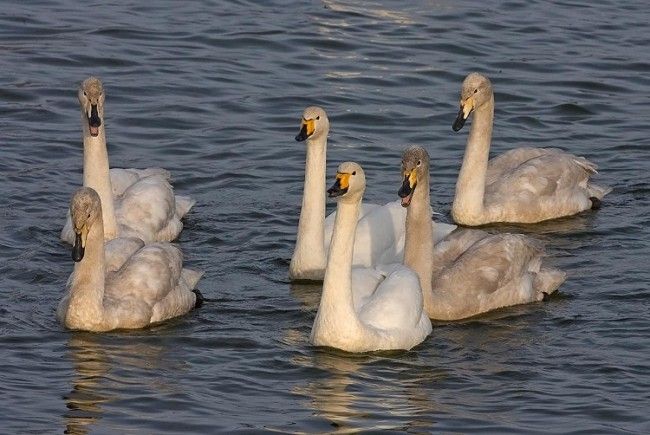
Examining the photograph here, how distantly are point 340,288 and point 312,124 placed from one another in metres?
2.46

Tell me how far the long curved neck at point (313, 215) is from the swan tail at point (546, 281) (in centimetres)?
187

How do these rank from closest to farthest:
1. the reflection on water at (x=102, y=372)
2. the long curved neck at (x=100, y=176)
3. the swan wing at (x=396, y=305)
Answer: the reflection on water at (x=102, y=372) → the swan wing at (x=396, y=305) → the long curved neck at (x=100, y=176)

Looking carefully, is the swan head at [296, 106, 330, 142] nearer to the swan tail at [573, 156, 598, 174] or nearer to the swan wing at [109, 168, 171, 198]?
the swan wing at [109, 168, 171, 198]

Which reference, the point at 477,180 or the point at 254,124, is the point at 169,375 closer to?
the point at 477,180

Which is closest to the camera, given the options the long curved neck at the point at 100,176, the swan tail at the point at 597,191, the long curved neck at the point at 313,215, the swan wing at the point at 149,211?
the long curved neck at the point at 313,215

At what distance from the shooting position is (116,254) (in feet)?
47.2

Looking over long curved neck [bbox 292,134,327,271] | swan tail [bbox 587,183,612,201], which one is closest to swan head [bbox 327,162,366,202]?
long curved neck [bbox 292,134,327,271]

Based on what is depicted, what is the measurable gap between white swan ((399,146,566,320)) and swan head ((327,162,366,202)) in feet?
2.38

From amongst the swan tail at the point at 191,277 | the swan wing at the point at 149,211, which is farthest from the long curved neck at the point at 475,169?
the swan tail at the point at 191,277

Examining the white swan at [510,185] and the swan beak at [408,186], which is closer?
the swan beak at [408,186]

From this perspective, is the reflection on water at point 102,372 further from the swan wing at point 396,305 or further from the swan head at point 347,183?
the swan head at point 347,183

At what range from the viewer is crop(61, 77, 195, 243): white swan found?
1527 centimetres

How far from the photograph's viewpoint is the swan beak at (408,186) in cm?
1358

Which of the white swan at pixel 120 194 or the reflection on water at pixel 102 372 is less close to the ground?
the white swan at pixel 120 194
